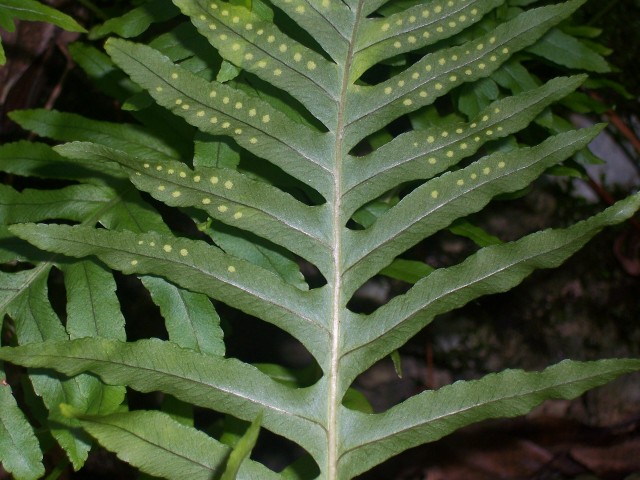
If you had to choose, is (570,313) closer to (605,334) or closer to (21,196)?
(605,334)

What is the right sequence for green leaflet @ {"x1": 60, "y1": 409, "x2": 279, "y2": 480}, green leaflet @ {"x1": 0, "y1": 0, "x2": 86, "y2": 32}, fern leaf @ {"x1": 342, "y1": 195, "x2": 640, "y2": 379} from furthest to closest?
green leaflet @ {"x1": 0, "y1": 0, "x2": 86, "y2": 32} → fern leaf @ {"x1": 342, "y1": 195, "x2": 640, "y2": 379} → green leaflet @ {"x1": 60, "y1": 409, "x2": 279, "y2": 480}

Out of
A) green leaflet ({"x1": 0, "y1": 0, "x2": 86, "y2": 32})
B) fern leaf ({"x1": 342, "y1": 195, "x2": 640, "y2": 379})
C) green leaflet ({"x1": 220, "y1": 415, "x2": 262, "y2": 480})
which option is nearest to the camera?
green leaflet ({"x1": 220, "y1": 415, "x2": 262, "y2": 480})

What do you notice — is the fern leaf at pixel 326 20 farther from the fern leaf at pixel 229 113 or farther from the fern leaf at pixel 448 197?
the fern leaf at pixel 448 197

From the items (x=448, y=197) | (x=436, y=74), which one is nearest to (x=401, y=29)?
(x=436, y=74)

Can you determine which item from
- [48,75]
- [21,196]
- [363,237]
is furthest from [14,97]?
[363,237]

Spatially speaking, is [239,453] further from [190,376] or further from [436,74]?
[436,74]

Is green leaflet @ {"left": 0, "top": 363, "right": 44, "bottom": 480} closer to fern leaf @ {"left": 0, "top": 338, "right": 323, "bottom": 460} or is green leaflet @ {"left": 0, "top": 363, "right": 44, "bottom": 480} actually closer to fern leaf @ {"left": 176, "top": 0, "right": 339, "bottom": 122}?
fern leaf @ {"left": 0, "top": 338, "right": 323, "bottom": 460}

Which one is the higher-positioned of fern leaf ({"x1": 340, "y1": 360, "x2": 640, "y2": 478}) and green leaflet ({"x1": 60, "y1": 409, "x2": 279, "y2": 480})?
fern leaf ({"x1": 340, "y1": 360, "x2": 640, "y2": 478})

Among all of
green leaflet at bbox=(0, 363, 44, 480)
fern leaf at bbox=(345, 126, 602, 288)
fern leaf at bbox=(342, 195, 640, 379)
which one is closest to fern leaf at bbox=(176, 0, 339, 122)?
fern leaf at bbox=(345, 126, 602, 288)
